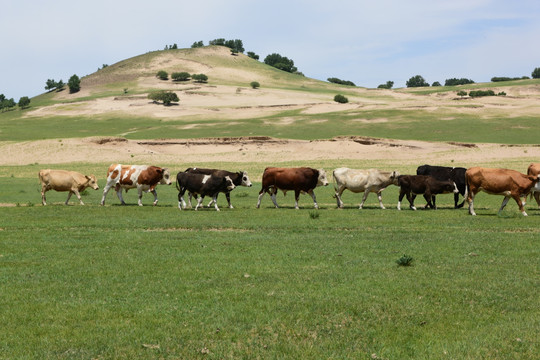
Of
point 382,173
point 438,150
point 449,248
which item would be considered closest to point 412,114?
point 438,150

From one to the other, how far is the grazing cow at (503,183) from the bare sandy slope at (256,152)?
85.9 ft

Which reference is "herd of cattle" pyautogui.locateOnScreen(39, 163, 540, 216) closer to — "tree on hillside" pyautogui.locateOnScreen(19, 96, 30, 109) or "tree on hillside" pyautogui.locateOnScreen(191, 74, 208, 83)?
"tree on hillside" pyautogui.locateOnScreen(19, 96, 30, 109)

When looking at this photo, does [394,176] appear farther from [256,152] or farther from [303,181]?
[256,152]

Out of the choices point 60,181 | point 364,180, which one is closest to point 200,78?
point 60,181

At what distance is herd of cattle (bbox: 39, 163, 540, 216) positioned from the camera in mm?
26422

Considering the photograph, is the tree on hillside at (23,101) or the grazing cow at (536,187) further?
the tree on hillside at (23,101)

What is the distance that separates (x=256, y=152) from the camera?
64250 mm

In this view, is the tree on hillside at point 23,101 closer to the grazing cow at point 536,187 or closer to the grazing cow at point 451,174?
the grazing cow at point 451,174

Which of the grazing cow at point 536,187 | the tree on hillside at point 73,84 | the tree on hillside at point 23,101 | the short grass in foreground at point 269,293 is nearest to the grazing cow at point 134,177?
the short grass in foreground at point 269,293

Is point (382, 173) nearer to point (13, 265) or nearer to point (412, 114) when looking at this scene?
point (13, 265)

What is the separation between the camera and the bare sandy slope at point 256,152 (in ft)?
187

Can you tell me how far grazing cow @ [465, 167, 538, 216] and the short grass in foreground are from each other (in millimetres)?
4035

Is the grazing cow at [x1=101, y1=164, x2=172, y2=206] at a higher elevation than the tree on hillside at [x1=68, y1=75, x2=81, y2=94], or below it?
below

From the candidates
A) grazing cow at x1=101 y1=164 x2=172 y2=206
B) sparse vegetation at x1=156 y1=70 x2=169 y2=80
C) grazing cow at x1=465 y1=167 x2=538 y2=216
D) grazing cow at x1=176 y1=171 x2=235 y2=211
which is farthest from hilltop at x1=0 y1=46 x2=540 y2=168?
grazing cow at x1=176 y1=171 x2=235 y2=211
